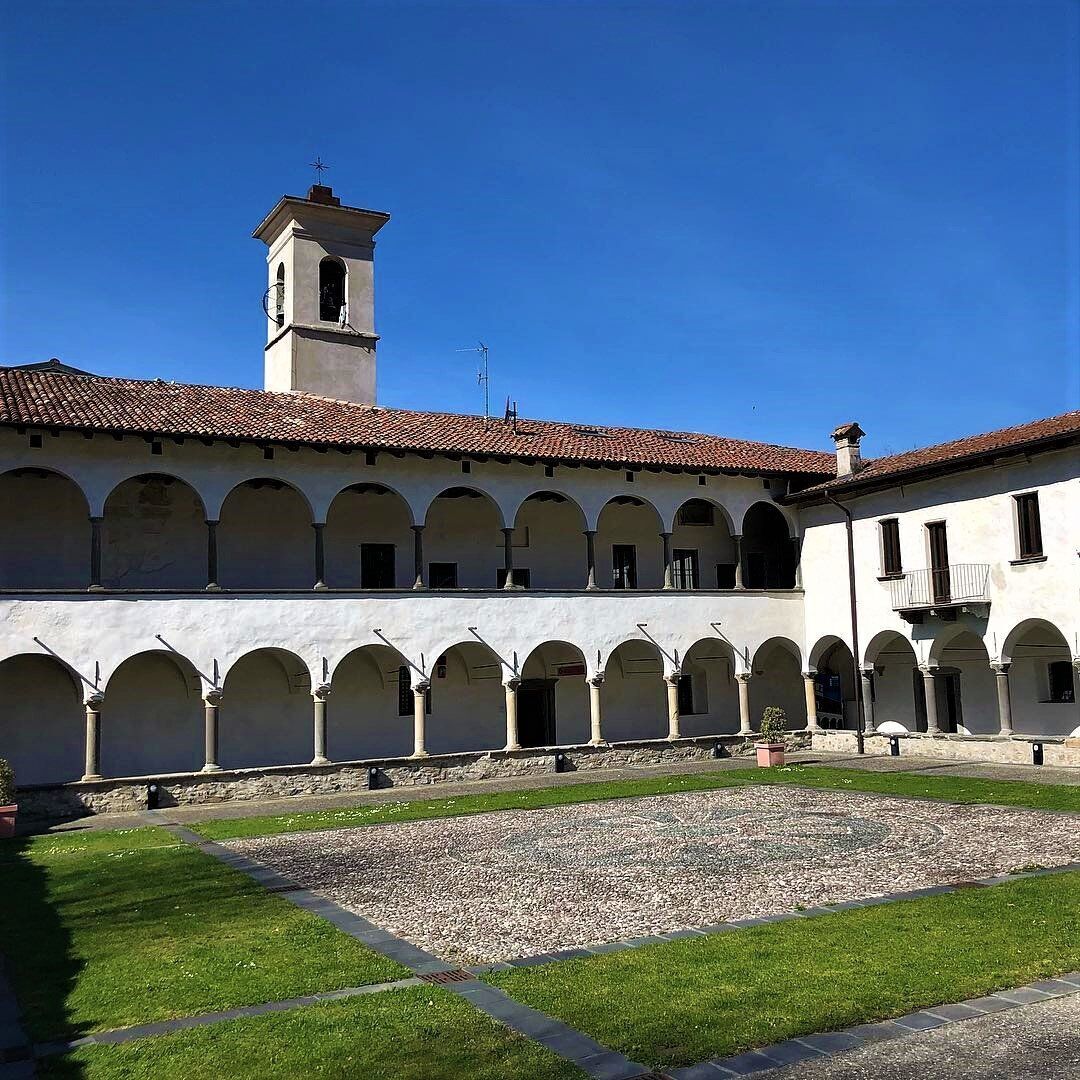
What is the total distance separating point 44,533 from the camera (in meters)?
25.0

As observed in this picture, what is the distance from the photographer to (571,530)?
103 feet

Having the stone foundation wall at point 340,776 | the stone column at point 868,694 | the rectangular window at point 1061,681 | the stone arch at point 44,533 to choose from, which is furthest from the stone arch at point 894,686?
the stone arch at point 44,533

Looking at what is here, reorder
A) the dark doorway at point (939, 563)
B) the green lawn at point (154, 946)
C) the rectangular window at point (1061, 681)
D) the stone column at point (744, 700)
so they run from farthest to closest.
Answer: the stone column at point (744, 700)
the dark doorway at point (939, 563)
the rectangular window at point (1061, 681)
the green lawn at point (154, 946)

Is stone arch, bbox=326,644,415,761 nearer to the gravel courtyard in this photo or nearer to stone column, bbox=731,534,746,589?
stone column, bbox=731,534,746,589

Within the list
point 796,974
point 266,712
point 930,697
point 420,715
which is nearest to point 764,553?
point 930,697

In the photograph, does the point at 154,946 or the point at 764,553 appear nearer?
the point at 154,946

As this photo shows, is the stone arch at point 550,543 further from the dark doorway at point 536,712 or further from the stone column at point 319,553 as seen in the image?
the stone column at point 319,553

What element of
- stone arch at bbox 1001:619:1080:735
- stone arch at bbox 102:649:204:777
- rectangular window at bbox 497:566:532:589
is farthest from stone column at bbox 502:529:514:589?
stone arch at bbox 1001:619:1080:735

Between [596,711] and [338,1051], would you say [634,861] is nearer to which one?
[338,1051]

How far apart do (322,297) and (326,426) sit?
310 inches

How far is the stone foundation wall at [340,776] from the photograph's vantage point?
21.6 m

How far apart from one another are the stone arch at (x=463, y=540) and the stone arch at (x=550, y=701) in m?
2.63

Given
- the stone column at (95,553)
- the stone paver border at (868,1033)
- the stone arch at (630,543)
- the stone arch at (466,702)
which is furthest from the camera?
the stone arch at (630,543)

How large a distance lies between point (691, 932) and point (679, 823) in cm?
712
